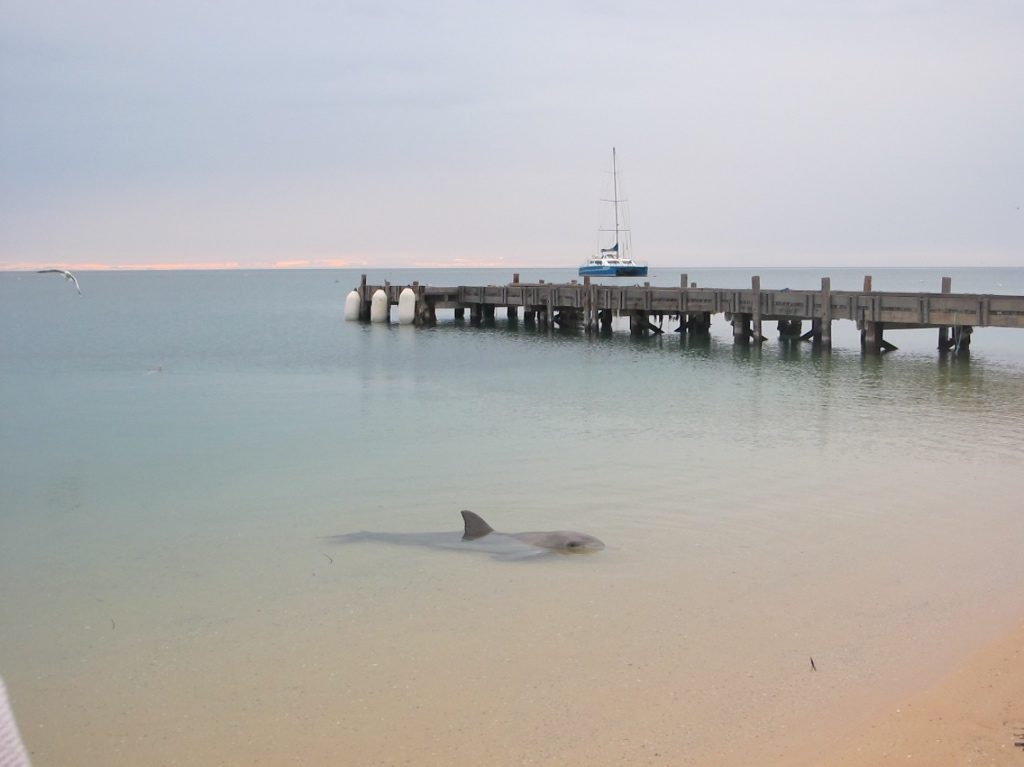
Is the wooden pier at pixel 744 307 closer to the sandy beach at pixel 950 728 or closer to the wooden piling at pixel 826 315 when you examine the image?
the wooden piling at pixel 826 315

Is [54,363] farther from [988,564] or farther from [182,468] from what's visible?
[988,564]

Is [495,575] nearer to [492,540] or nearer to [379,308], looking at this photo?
[492,540]

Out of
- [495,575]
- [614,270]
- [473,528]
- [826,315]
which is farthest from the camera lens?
[614,270]

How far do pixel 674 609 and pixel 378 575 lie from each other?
128 inches

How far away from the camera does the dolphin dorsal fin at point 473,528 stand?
1164 cm

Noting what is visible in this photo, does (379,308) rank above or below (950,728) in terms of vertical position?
above

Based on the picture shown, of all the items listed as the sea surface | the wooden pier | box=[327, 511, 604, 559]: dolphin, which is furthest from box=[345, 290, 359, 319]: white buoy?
box=[327, 511, 604, 559]: dolphin

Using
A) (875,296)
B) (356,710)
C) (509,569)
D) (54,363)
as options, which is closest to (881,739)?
(356,710)

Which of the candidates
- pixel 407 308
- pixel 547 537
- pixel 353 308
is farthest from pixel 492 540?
pixel 353 308

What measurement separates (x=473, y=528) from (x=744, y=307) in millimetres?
29474

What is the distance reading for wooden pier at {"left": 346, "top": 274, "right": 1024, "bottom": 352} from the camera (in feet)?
103

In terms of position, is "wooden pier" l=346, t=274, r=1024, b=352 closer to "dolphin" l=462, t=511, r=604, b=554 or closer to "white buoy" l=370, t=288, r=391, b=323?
"white buoy" l=370, t=288, r=391, b=323

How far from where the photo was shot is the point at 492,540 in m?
11.5

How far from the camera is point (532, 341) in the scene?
44.6 metres
